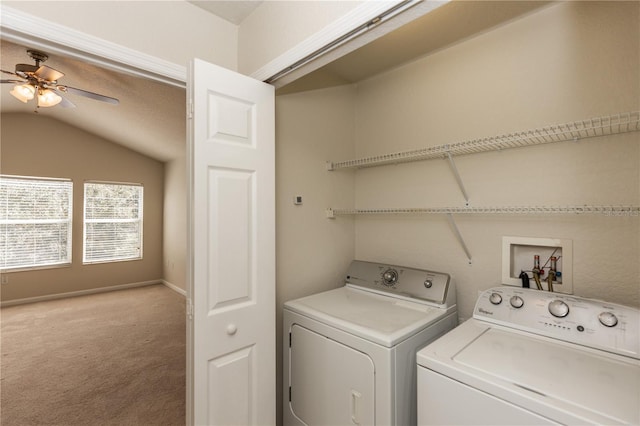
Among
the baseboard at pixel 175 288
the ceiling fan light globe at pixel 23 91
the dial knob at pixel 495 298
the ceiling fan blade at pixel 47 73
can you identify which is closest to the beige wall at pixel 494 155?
the dial knob at pixel 495 298

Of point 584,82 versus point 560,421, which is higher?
point 584,82

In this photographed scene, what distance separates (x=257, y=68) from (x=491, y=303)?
166 centimetres

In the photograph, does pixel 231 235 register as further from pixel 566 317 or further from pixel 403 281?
pixel 566 317

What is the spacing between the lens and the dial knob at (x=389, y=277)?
6.05ft

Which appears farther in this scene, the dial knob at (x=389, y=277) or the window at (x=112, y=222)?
the window at (x=112, y=222)

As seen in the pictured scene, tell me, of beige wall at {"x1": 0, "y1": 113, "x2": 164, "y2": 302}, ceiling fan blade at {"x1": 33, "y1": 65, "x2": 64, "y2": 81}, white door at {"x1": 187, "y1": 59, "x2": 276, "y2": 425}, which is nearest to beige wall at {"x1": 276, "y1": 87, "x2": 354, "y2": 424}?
white door at {"x1": 187, "y1": 59, "x2": 276, "y2": 425}

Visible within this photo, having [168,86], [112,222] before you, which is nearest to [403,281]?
[168,86]

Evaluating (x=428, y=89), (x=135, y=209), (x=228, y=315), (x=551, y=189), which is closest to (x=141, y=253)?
(x=135, y=209)

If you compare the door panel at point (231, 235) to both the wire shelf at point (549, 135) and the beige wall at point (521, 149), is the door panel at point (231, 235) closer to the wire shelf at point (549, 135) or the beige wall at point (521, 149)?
the wire shelf at point (549, 135)

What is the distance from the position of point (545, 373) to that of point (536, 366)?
0.15 ft

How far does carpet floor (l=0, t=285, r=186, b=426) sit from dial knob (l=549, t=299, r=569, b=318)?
2.38 m

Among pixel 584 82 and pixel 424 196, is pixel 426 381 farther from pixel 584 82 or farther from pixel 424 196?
pixel 584 82

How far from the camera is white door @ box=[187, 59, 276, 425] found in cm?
128

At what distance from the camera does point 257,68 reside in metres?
1.55
